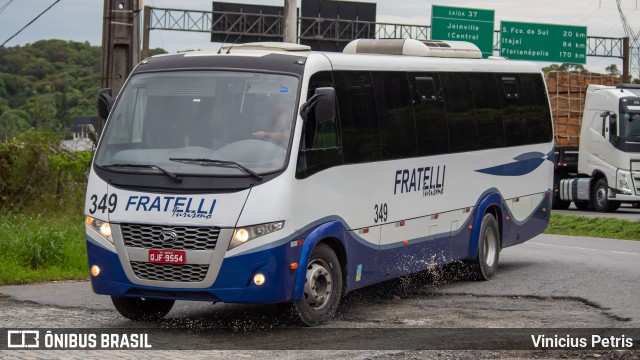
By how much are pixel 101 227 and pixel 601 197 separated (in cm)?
2617

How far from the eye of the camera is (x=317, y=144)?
39.2 feet

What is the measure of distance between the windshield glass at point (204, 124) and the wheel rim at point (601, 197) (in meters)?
25.0

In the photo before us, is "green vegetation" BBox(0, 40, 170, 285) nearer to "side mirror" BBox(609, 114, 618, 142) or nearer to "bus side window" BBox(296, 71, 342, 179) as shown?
"bus side window" BBox(296, 71, 342, 179)

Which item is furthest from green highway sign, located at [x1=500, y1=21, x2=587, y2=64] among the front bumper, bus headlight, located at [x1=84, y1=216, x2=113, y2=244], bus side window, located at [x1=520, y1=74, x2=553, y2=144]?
the front bumper

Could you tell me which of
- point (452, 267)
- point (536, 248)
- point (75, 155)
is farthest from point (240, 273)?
point (75, 155)

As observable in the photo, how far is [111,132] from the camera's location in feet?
39.8

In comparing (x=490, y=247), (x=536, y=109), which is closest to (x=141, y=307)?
(x=490, y=247)

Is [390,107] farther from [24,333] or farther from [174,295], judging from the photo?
[24,333]

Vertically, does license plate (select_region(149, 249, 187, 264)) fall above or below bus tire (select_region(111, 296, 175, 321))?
above

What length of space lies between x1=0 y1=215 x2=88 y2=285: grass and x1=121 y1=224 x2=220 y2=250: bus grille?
4585 millimetres

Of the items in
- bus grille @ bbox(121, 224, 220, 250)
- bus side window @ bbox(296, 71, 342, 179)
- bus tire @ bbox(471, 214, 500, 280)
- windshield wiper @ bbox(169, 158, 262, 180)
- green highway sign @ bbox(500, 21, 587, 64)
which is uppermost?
green highway sign @ bbox(500, 21, 587, 64)

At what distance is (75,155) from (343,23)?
129ft

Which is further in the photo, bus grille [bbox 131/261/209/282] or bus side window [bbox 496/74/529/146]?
bus side window [bbox 496/74/529/146]

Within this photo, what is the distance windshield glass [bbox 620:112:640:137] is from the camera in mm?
33375
